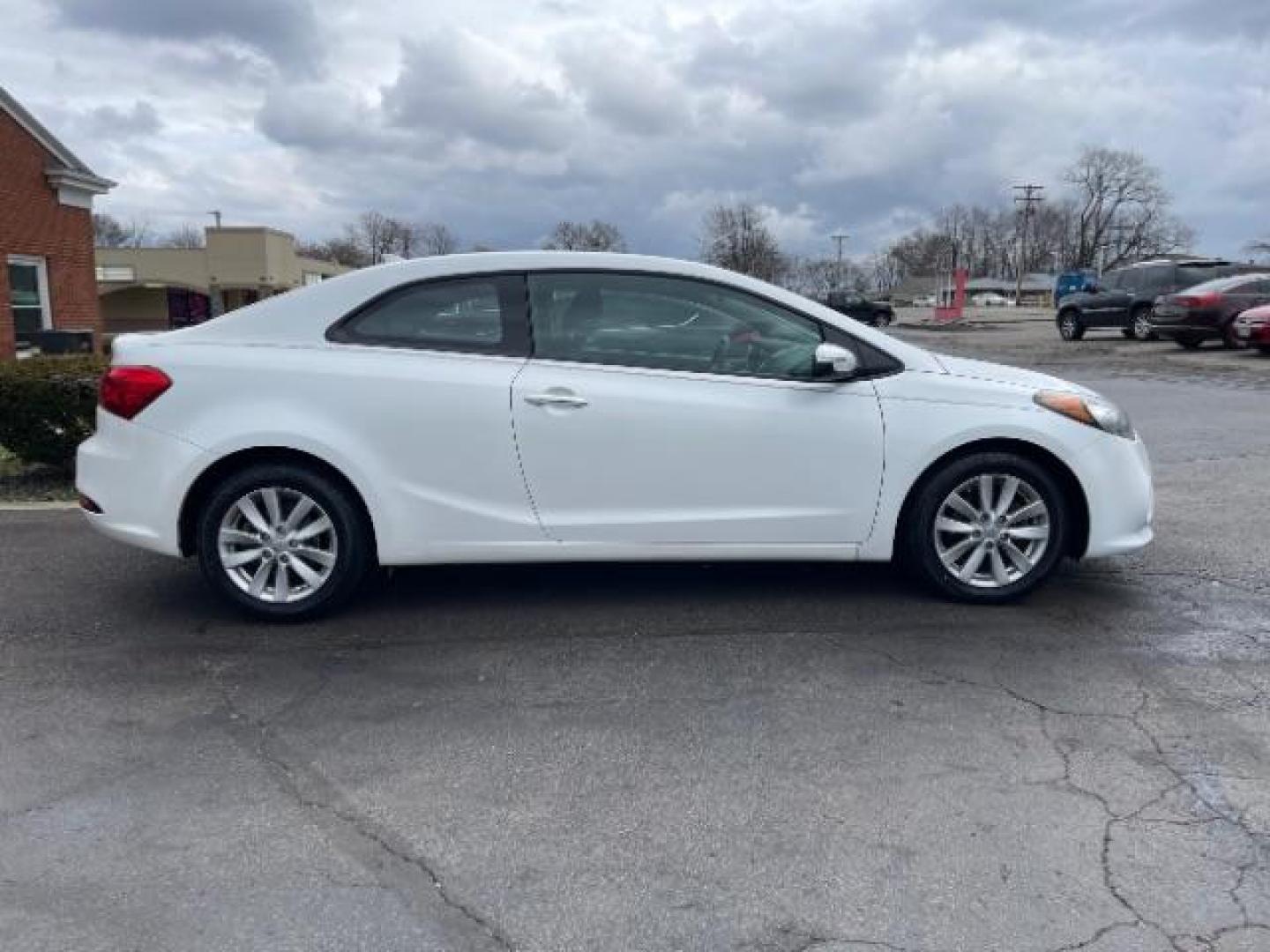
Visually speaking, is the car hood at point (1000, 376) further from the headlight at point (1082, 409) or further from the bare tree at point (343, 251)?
the bare tree at point (343, 251)

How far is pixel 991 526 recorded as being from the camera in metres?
4.57

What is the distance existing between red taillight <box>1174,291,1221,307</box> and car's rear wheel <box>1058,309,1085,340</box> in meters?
5.61

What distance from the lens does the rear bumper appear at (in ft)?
14.0

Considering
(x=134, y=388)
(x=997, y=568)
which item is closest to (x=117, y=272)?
(x=134, y=388)

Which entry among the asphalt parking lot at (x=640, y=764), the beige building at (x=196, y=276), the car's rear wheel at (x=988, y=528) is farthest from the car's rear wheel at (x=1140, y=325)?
the beige building at (x=196, y=276)

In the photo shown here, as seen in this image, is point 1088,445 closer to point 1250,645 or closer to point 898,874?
point 1250,645

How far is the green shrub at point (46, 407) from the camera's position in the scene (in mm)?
6676

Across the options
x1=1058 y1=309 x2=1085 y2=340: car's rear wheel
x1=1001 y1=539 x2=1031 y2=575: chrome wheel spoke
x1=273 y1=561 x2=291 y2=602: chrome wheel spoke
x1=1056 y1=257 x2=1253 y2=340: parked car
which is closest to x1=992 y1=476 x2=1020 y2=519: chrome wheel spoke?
x1=1001 y1=539 x2=1031 y2=575: chrome wheel spoke

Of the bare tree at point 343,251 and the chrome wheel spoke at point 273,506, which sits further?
the bare tree at point 343,251

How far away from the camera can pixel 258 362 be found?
4309 millimetres

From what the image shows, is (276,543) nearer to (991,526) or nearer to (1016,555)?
(991,526)

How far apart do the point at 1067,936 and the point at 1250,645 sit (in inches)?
97.0

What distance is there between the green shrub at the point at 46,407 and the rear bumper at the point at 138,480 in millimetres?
2682

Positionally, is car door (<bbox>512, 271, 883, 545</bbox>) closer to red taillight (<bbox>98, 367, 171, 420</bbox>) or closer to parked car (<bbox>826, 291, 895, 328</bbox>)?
red taillight (<bbox>98, 367, 171, 420</bbox>)
